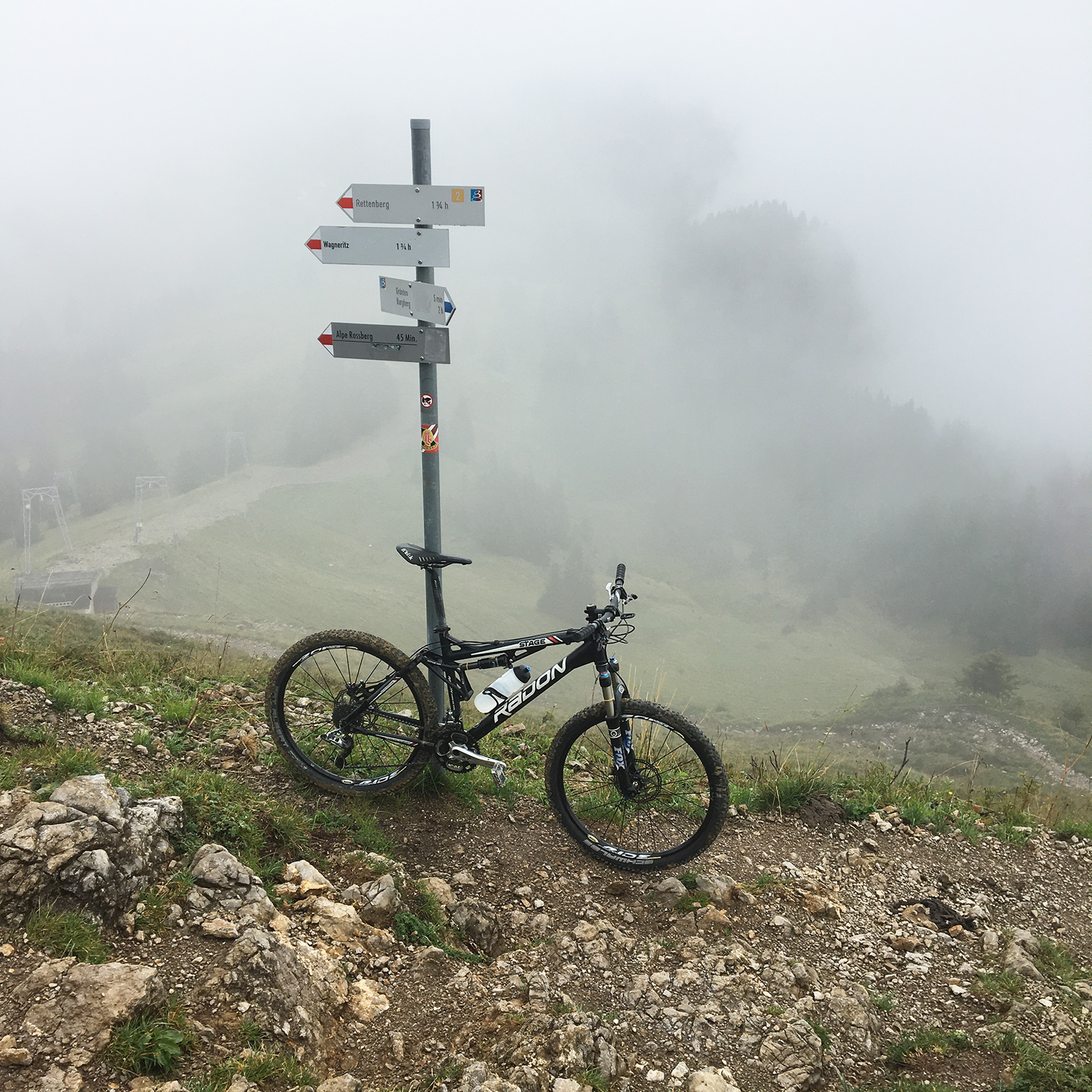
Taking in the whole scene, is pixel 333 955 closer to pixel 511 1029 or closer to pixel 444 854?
pixel 511 1029

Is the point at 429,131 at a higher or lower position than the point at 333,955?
higher

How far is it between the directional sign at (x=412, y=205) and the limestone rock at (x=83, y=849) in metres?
3.33

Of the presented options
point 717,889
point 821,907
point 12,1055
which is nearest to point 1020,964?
point 821,907

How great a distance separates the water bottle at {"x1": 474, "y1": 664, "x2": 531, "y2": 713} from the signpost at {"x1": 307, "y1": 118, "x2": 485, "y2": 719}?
432 mm

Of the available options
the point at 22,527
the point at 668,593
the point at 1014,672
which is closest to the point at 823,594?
the point at 668,593

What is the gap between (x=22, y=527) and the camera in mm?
112188

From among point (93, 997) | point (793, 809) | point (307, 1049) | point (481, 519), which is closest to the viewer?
point (93, 997)

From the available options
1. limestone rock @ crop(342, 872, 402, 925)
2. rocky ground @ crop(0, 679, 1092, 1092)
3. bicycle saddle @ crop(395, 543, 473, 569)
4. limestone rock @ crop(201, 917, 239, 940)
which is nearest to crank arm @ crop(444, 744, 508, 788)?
rocky ground @ crop(0, 679, 1092, 1092)

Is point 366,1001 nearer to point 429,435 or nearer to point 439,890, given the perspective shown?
point 439,890

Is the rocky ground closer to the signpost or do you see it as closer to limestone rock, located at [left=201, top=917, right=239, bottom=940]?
limestone rock, located at [left=201, top=917, right=239, bottom=940]

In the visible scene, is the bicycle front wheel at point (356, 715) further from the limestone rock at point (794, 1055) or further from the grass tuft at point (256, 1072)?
the limestone rock at point (794, 1055)

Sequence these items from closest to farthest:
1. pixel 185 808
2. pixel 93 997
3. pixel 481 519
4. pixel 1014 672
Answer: pixel 93 997 < pixel 185 808 < pixel 1014 672 < pixel 481 519

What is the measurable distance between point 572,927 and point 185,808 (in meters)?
2.10

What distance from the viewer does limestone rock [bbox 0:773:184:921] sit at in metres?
2.77
